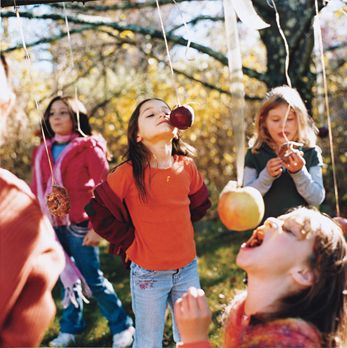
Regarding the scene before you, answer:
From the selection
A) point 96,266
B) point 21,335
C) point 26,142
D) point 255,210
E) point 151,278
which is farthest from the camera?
point 26,142

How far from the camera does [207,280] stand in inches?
177

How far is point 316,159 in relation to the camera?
2.98m

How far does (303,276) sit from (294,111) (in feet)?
4.66

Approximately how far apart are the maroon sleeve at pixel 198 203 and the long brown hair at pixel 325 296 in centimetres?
120

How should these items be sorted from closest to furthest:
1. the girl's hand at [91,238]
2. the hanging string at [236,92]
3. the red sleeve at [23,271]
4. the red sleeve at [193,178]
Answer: the red sleeve at [23,271], the hanging string at [236,92], the red sleeve at [193,178], the girl's hand at [91,238]

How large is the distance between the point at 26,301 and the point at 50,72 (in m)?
6.80

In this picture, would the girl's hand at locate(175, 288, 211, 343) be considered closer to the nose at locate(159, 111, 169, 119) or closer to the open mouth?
the open mouth

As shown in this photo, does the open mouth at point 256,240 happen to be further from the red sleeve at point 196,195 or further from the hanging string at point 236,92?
the red sleeve at point 196,195

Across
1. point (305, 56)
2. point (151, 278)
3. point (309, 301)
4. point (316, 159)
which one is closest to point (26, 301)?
point (309, 301)

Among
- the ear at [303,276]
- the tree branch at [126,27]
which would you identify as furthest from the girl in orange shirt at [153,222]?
the tree branch at [126,27]

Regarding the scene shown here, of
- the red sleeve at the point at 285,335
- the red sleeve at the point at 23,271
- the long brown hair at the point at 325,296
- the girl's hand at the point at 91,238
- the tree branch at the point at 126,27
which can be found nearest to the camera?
the red sleeve at the point at 23,271

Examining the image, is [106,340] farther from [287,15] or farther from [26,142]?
[26,142]

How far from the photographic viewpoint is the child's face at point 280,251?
1.66 m

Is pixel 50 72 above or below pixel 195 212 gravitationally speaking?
above
